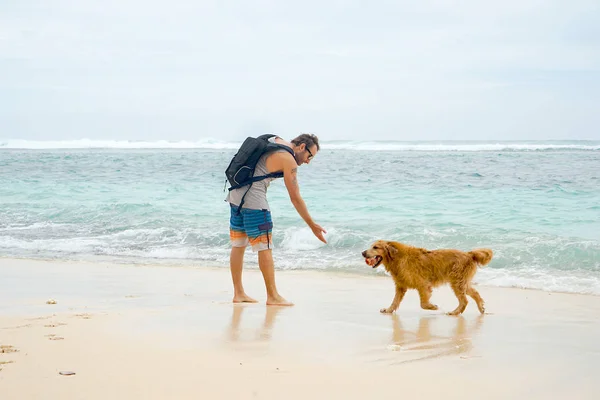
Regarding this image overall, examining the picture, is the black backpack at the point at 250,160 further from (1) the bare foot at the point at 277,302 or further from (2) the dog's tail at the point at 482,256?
(2) the dog's tail at the point at 482,256

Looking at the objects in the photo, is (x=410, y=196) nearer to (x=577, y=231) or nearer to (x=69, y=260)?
(x=577, y=231)

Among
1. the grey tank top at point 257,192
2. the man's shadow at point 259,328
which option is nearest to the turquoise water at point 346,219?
the grey tank top at point 257,192

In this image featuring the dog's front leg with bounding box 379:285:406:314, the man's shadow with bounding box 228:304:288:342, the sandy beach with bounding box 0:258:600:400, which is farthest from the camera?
the dog's front leg with bounding box 379:285:406:314

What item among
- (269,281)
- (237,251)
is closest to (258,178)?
(237,251)

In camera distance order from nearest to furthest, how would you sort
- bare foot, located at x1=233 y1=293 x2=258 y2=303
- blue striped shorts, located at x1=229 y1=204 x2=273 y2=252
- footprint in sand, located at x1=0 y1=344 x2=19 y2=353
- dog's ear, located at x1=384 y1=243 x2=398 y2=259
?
1. footprint in sand, located at x1=0 y1=344 x2=19 y2=353
2. dog's ear, located at x1=384 y1=243 x2=398 y2=259
3. blue striped shorts, located at x1=229 y1=204 x2=273 y2=252
4. bare foot, located at x1=233 y1=293 x2=258 y2=303

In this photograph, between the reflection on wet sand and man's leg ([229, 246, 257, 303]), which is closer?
the reflection on wet sand

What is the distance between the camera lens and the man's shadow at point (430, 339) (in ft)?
14.4

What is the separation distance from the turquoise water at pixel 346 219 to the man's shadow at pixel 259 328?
10.2 ft

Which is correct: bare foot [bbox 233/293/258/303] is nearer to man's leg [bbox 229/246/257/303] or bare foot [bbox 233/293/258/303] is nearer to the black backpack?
man's leg [bbox 229/246/257/303]

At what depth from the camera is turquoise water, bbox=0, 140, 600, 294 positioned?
31.4ft

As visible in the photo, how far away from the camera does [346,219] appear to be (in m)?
13.2

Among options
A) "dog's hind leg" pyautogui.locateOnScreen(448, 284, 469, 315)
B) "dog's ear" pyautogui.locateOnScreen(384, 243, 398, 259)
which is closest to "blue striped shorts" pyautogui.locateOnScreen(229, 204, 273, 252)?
"dog's ear" pyautogui.locateOnScreen(384, 243, 398, 259)

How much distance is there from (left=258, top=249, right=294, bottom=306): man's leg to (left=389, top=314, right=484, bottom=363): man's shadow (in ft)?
3.73

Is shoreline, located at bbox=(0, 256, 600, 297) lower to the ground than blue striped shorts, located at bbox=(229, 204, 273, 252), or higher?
lower
